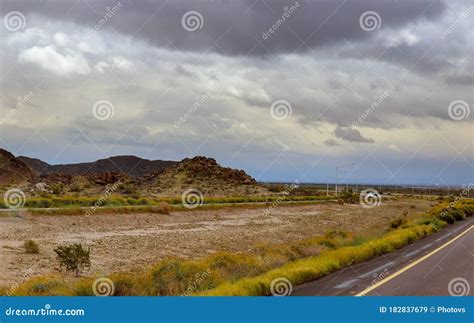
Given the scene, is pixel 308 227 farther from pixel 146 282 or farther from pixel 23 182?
pixel 23 182

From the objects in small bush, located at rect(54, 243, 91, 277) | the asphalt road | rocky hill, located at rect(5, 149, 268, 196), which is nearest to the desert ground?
small bush, located at rect(54, 243, 91, 277)

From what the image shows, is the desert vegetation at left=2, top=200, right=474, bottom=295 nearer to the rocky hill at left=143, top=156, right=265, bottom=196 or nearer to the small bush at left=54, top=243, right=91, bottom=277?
the small bush at left=54, top=243, right=91, bottom=277

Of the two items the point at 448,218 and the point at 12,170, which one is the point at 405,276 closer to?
the point at 448,218

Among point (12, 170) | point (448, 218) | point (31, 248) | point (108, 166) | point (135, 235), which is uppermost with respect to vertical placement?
point (108, 166)

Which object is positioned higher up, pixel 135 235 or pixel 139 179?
pixel 139 179

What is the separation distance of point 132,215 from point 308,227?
603 inches

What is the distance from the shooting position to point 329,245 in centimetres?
2783

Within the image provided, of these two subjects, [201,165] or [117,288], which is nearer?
[117,288]

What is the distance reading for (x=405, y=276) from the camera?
18000 mm

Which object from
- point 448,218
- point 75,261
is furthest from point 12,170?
point 75,261

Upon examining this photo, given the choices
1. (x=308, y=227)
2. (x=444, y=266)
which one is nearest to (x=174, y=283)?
(x=444, y=266)

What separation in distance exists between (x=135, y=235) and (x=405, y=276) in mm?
21868

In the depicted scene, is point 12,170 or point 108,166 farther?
point 108,166

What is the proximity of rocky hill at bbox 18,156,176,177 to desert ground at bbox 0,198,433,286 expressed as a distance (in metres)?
110
